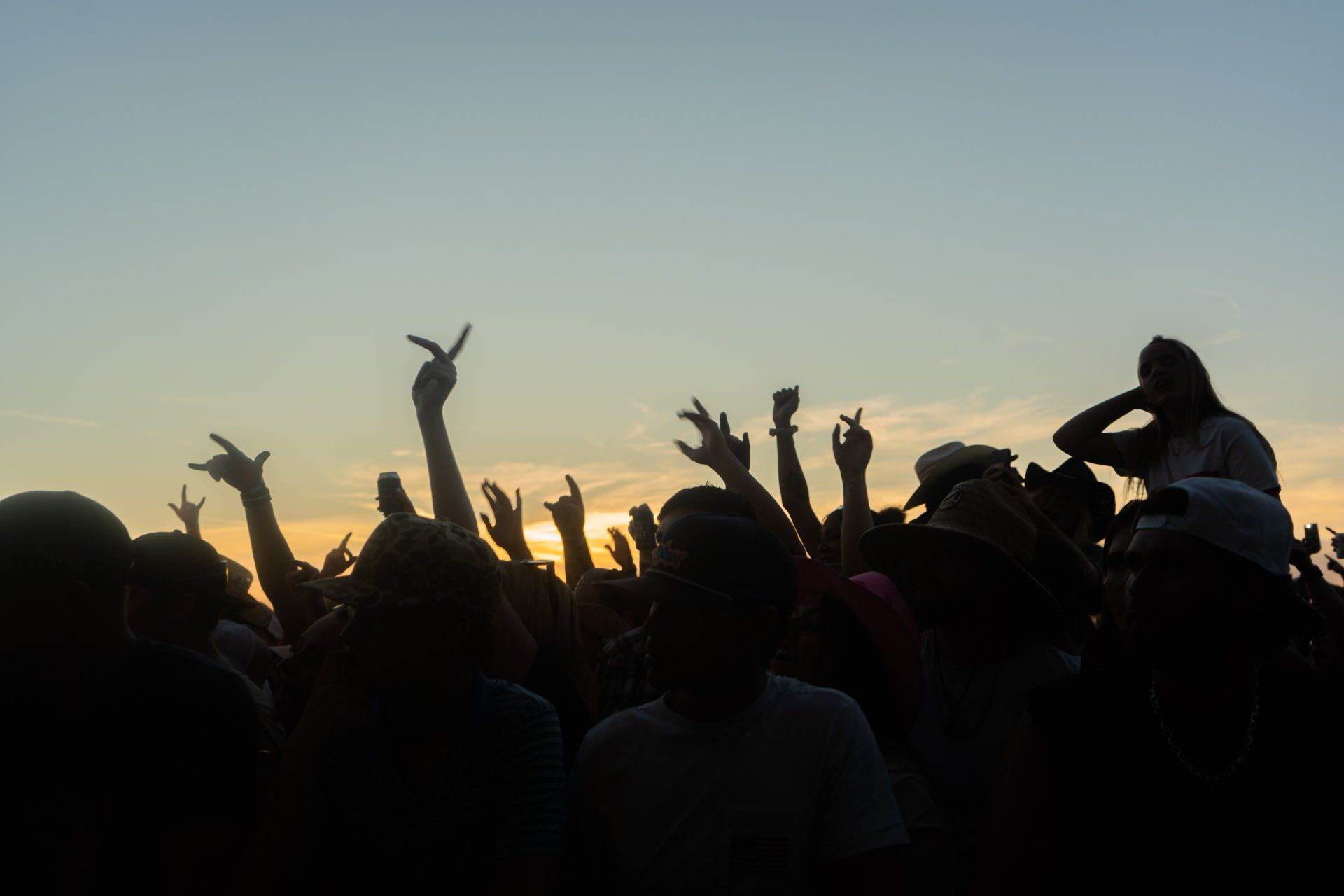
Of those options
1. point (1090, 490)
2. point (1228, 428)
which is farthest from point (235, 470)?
point (1228, 428)

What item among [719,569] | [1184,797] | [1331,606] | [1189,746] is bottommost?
[1184,797]

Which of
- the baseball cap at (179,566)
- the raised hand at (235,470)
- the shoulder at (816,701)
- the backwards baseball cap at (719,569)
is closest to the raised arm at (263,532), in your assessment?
the raised hand at (235,470)

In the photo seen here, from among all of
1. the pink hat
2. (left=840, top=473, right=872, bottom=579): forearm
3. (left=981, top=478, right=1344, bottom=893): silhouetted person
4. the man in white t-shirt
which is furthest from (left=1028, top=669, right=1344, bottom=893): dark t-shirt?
(left=840, top=473, right=872, bottom=579): forearm

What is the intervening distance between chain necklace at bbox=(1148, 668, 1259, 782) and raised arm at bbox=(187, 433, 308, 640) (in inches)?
174

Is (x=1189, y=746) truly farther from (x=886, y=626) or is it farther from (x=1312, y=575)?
(x=1312, y=575)

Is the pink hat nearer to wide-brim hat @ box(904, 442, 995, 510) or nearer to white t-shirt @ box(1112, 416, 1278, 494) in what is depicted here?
wide-brim hat @ box(904, 442, 995, 510)

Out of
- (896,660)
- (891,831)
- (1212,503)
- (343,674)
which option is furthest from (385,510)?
(1212,503)

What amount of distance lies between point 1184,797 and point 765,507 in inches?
119

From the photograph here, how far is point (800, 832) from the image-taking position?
271cm

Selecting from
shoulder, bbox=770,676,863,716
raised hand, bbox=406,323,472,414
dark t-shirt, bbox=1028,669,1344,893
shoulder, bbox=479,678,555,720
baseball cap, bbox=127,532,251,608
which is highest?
raised hand, bbox=406,323,472,414

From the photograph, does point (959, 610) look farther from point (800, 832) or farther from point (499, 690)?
point (499, 690)

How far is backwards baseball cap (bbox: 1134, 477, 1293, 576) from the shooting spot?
2.69 metres

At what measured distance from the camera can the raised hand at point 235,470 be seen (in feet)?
19.9

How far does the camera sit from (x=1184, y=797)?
2525mm
